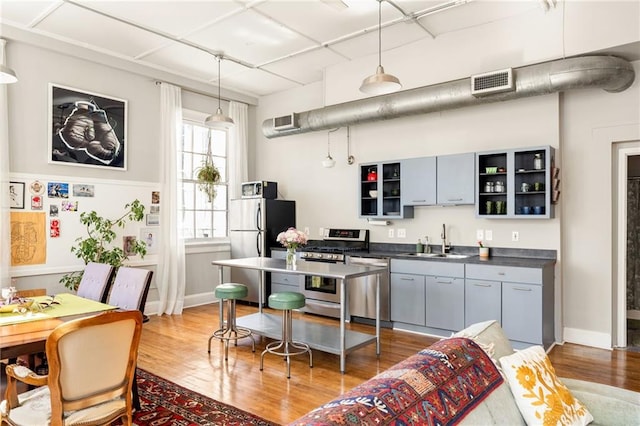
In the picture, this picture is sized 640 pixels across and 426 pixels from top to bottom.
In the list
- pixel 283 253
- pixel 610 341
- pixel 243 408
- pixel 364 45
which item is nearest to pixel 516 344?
pixel 610 341

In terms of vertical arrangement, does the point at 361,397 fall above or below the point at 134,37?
below

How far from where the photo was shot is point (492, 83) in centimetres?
425

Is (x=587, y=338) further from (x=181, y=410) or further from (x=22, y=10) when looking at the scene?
(x=22, y=10)

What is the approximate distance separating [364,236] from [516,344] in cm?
241

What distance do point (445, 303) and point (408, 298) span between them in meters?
0.45

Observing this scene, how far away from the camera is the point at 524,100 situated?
4648 millimetres

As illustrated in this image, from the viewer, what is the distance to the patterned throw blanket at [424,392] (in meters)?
1.14

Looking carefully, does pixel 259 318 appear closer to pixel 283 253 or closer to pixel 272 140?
pixel 283 253

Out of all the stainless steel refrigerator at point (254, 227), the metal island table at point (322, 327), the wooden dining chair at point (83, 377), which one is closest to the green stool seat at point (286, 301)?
the metal island table at point (322, 327)

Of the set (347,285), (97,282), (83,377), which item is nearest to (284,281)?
(347,285)

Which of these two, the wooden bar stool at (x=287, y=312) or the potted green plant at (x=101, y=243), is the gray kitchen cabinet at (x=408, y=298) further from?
the potted green plant at (x=101, y=243)

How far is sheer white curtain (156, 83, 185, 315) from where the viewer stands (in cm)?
591

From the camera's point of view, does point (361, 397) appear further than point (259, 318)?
No

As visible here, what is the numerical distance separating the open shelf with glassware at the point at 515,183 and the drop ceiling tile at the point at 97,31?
13.7 feet
